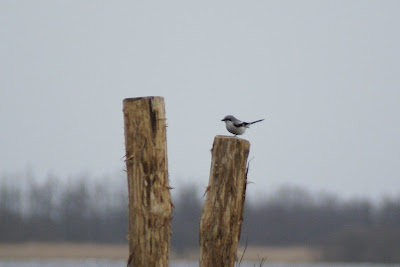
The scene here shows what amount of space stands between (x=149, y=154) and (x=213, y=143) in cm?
72

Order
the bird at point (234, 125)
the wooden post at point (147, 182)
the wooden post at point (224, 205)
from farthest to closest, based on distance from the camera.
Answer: the bird at point (234, 125), the wooden post at point (224, 205), the wooden post at point (147, 182)

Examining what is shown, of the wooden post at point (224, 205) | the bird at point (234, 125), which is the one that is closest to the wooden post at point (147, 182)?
the wooden post at point (224, 205)

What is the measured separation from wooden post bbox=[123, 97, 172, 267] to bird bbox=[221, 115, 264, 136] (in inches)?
67.9

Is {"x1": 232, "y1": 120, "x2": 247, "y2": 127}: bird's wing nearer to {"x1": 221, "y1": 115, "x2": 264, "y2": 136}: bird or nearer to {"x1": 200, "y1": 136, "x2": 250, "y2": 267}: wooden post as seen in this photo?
{"x1": 221, "y1": 115, "x2": 264, "y2": 136}: bird

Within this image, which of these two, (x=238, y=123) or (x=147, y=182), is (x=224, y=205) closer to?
(x=147, y=182)

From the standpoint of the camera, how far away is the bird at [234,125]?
34.6 ft

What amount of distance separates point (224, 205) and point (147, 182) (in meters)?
0.83

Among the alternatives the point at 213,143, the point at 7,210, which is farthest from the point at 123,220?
the point at 213,143

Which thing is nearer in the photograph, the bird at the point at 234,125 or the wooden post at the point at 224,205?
the wooden post at the point at 224,205

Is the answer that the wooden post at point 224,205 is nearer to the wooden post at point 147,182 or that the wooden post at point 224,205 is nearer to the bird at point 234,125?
the wooden post at point 147,182

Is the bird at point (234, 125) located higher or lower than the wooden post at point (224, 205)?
higher

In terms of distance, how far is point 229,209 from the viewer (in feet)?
29.3

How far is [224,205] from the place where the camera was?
8938 millimetres

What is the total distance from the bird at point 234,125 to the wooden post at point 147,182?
1.73 metres
